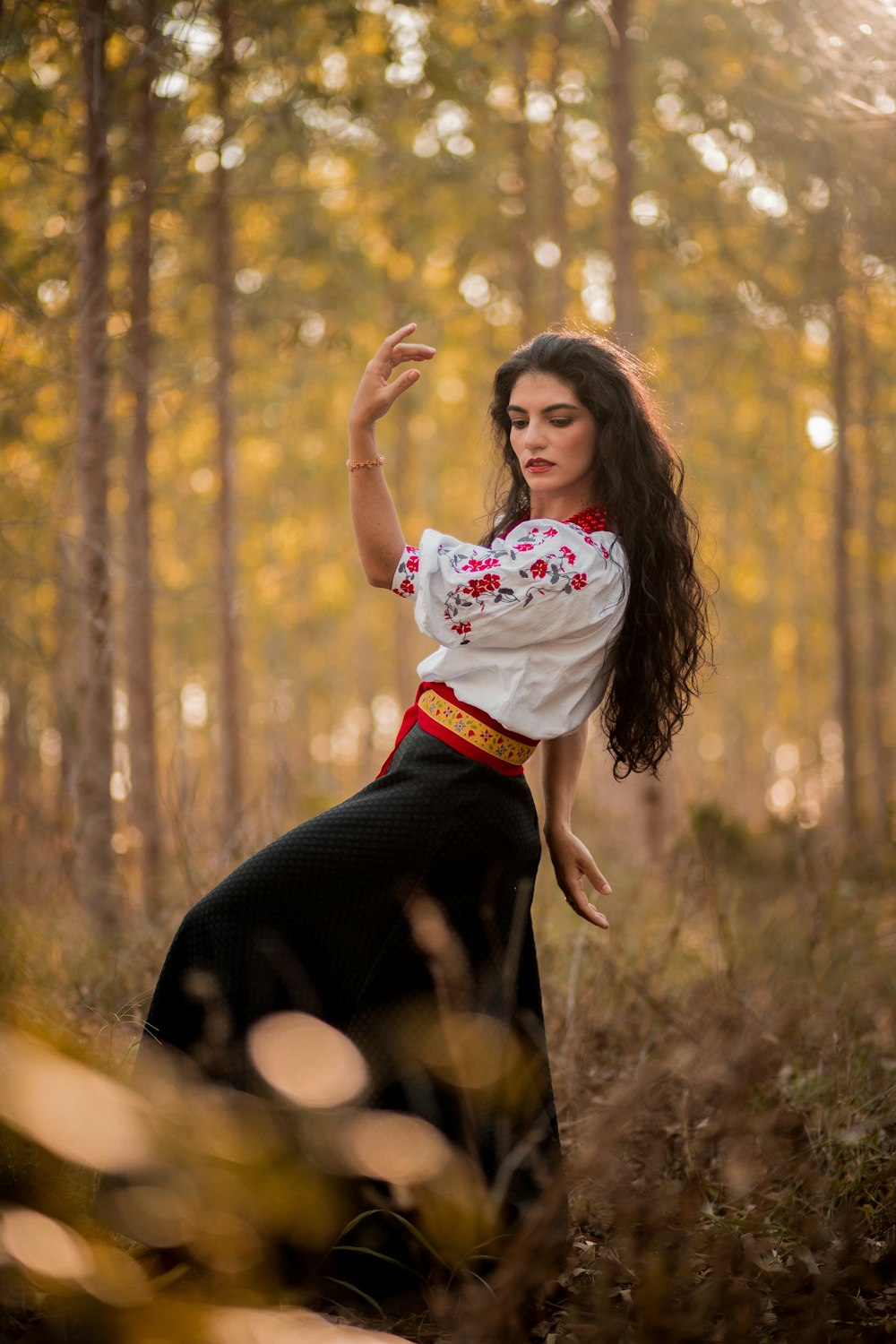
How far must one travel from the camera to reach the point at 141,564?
311 inches

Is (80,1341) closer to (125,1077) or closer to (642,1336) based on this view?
(125,1077)

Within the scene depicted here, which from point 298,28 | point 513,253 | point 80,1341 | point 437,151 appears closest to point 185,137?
point 298,28

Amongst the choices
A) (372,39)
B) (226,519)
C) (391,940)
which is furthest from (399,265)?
(391,940)

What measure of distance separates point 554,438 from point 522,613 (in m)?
0.53

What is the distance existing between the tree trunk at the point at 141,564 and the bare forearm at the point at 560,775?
4.53m

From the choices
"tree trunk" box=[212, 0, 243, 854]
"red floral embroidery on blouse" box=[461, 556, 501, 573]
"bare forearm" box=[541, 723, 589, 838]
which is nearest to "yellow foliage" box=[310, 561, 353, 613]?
"tree trunk" box=[212, 0, 243, 854]

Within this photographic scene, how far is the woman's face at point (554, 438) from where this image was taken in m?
2.85

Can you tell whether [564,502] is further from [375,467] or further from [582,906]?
[582,906]

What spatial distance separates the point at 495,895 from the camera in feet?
9.37

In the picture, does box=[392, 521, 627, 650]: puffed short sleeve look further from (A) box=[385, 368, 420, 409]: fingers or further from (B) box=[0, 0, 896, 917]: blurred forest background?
(B) box=[0, 0, 896, 917]: blurred forest background

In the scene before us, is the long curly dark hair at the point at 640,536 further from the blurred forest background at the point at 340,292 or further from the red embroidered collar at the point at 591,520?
the blurred forest background at the point at 340,292

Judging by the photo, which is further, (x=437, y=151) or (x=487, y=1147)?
(x=437, y=151)

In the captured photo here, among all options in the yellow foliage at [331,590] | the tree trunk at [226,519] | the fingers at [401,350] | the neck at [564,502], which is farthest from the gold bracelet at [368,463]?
the yellow foliage at [331,590]

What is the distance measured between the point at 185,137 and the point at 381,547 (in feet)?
19.7
